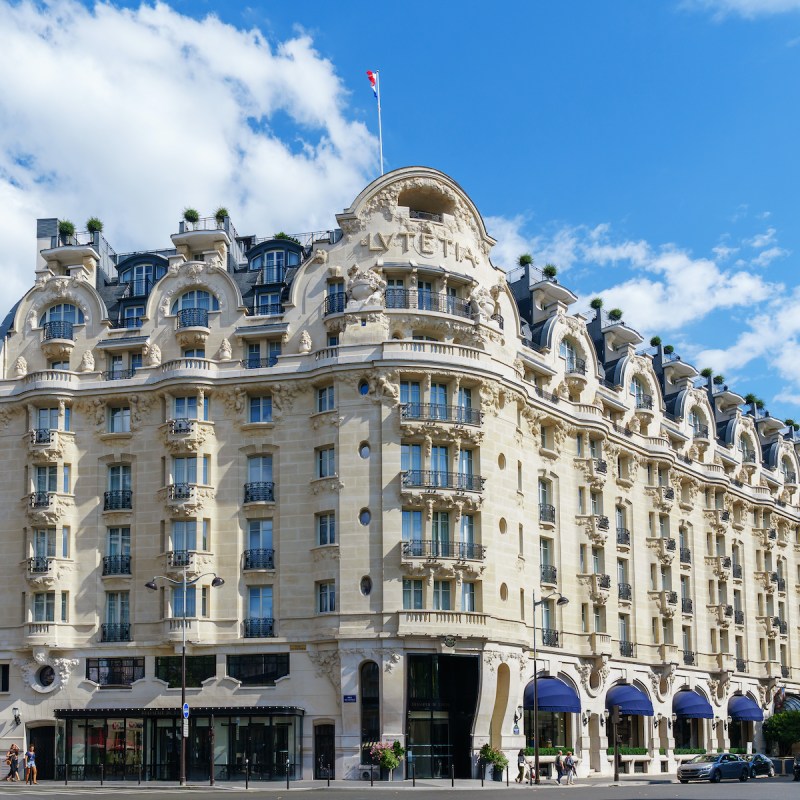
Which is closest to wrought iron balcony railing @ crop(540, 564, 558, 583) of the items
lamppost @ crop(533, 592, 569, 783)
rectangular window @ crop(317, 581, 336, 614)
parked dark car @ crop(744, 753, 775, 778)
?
lamppost @ crop(533, 592, 569, 783)

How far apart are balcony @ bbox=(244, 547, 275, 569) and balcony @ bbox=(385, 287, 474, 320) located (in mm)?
13779

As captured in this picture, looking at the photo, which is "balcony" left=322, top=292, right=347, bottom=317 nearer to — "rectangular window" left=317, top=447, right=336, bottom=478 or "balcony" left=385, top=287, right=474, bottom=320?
"balcony" left=385, top=287, right=474, bottom=320

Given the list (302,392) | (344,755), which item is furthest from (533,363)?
(344,755)

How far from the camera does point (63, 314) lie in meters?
71.0

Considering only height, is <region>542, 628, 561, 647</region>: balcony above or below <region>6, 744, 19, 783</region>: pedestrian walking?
above

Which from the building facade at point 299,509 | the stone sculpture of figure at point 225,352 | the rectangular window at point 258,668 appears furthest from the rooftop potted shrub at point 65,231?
the rectangular window at point 258,668

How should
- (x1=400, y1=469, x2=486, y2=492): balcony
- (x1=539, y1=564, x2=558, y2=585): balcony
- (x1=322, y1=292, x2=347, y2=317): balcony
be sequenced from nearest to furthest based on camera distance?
(x1=400, y1=469, x2=486, y2=492): balcony
(x1=322, y1=292, x2=347, y2=317): balcony
(x1=539, y1=564, x2=558, y2=585): balcony

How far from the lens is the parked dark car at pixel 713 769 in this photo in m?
63.9

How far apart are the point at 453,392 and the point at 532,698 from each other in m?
17.2

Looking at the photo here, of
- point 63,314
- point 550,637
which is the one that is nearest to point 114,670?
point 63,314

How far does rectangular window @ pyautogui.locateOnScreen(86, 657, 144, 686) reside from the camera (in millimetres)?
64625

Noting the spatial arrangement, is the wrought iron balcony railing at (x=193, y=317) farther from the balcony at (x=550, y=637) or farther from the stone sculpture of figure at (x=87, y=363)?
the balcony at (x=550, y=637)

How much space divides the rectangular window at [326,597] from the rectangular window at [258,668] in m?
2.86

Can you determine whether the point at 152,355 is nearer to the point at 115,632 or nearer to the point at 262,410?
the point at 262,410
